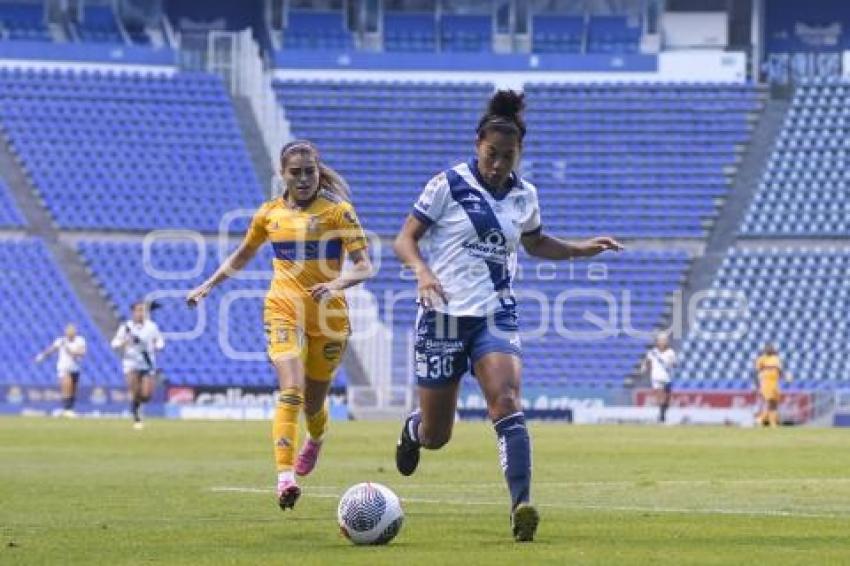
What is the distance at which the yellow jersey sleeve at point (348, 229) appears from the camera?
1576cm

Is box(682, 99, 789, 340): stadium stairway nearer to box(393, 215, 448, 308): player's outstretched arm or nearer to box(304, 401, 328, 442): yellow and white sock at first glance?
box(304, 401, 328, 442): yellow and white sock

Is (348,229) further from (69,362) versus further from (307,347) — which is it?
(69,362)

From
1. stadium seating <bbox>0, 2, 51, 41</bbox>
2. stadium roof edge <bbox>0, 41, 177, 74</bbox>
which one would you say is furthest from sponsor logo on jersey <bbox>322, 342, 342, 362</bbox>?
stadium seating <bbox>0, 2, 51, 41</bbox>

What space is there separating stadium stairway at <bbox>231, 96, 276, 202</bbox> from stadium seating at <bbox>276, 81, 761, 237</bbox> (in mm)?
1048

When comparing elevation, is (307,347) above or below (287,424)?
above

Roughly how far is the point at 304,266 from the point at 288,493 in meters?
2.30

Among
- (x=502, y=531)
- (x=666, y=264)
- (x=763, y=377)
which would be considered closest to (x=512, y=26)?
(x=666, y=264)

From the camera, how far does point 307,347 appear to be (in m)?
16.2

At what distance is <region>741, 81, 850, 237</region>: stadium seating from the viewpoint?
57.6 meters

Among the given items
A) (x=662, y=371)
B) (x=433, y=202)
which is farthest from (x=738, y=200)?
(x=433, y=202)

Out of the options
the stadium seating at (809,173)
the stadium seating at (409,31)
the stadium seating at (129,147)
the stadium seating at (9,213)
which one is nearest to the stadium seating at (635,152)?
the stadium seating at (809,173)

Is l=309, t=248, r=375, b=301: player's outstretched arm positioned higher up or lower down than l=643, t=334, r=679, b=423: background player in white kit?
higher up

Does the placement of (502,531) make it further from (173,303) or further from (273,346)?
(173,303)

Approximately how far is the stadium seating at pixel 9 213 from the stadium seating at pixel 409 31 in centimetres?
1383
